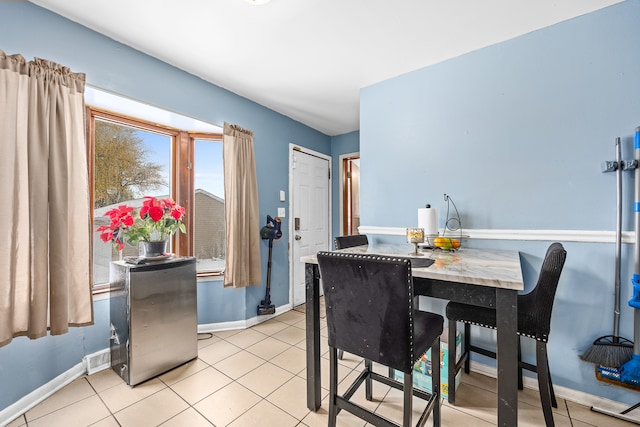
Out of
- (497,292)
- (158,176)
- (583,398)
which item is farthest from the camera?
(158,176)

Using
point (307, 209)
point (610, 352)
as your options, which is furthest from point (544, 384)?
point (307, 209)

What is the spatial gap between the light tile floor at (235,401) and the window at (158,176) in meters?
0.84

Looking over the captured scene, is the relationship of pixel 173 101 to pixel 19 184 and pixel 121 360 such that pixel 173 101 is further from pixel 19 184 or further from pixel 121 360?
pixel 121 360

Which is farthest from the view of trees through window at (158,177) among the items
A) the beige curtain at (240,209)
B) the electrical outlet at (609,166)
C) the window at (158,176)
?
the electrical outlet at (609,166)

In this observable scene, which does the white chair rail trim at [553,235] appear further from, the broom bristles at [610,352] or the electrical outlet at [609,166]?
the broom bristles at [610,352]

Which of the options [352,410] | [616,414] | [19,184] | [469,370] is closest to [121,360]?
[19,184]

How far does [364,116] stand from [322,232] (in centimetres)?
189

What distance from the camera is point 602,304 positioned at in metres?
1.70

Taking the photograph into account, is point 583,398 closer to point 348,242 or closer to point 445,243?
→ point 445,243

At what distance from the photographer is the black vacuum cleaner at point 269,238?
307 cm

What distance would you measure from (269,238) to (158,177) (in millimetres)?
1301

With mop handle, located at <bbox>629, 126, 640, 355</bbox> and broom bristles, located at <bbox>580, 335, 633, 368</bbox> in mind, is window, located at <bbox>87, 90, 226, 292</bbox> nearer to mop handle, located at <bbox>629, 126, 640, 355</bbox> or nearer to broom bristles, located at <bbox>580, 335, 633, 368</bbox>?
broom bristles, located at <bbox>580, 335, 633, 368</bbox>

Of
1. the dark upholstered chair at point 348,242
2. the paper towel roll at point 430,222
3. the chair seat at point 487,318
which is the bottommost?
the chair seat at point 487,318

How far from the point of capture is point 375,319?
47.7 inches
